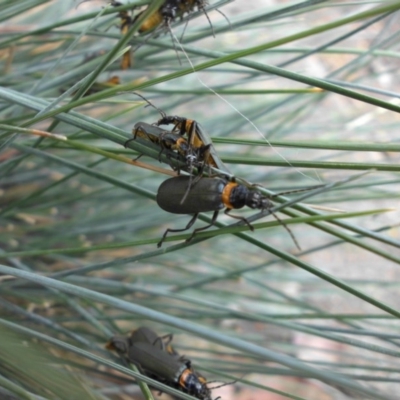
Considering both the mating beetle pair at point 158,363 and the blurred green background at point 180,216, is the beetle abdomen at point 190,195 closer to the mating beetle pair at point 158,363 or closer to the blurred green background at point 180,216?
the blurred green background at point 180,216

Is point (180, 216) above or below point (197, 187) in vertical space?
above

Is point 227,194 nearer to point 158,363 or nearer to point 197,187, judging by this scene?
point 197,187

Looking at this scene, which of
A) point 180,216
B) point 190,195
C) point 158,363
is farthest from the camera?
point 180,216

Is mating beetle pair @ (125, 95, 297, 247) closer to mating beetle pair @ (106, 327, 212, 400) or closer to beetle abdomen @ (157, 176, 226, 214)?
beetle abdomen @ (157, 176, 226, 214)

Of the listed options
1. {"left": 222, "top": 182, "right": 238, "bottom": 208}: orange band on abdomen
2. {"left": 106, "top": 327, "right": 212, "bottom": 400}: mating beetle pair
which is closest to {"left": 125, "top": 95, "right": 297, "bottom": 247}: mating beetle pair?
{"left": 222, "top": 182, "right": 238, "bottom": 208}: orange band on abdomen

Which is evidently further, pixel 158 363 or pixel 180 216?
pixel 180 216

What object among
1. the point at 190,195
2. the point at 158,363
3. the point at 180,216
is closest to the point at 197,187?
the point at 190,195

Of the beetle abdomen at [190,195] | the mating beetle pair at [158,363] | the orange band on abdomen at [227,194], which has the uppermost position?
the orange band on abdomen at [227,194]

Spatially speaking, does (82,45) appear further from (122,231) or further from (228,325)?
(228,325)

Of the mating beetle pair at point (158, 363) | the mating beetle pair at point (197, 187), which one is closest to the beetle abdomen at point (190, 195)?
the mating beetle pair at point (197, 187)
